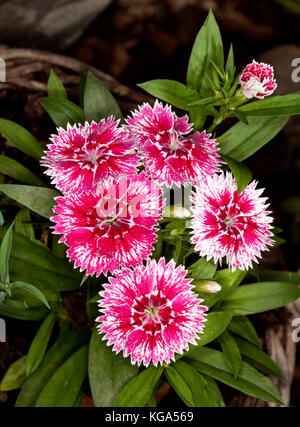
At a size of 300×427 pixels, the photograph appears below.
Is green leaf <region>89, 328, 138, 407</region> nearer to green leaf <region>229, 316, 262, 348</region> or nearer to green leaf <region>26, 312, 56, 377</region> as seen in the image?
green leaf <region>26, 312, 56, 377</region>

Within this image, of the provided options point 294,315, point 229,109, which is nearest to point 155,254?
point 229,109

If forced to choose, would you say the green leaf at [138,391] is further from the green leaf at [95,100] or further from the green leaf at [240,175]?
the green leaf at [95,100]

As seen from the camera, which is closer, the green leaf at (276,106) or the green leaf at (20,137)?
the green leaf at (276,106)

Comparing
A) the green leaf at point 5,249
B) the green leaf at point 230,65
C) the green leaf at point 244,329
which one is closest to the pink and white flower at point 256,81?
the green leaf at point 230,65

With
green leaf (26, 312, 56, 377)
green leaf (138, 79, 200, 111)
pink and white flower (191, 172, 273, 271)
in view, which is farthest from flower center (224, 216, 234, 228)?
green leaf (26, 312, 56, 377)

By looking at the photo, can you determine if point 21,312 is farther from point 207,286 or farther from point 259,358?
point 259,358

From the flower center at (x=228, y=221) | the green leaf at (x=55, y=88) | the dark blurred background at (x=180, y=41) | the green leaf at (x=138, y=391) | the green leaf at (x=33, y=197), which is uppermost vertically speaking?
the dark blurred background at (x=180, y=41)

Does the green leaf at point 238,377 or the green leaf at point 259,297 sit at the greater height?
the green leaf at point 259,297

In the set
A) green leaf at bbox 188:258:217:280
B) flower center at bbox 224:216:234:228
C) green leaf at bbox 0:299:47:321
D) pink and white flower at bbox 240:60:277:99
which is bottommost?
green leaf at bbox 0:299:47:321
